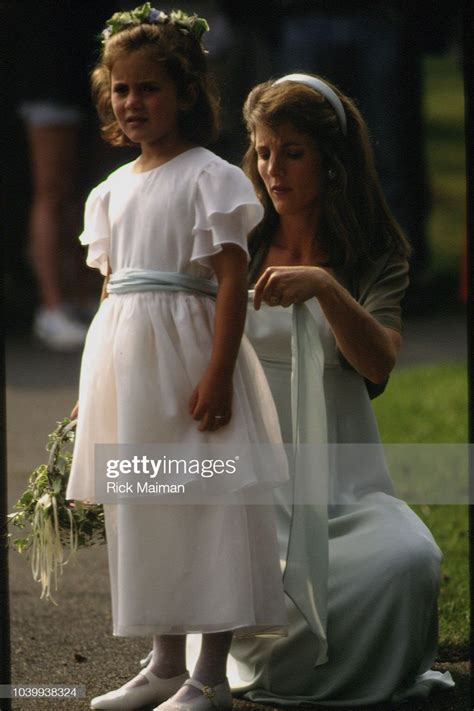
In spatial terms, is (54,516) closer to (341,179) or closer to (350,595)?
(350,595)

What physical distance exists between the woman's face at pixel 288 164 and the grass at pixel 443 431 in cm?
108

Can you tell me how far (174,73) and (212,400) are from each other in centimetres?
61

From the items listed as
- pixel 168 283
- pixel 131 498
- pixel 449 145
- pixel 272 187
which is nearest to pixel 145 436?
pixel 131 498

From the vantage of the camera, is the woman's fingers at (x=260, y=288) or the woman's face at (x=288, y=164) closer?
the woman's fingers at (x=260, y=288)

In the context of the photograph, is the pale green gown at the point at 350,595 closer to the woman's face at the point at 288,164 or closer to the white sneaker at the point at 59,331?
the woman's face at the point at 288,164

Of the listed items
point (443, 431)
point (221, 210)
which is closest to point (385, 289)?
point (221, 210)

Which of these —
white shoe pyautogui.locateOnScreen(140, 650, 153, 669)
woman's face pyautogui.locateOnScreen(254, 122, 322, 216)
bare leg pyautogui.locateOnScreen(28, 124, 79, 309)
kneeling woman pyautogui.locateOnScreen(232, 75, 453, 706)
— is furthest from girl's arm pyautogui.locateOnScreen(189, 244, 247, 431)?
bare leg pyautogui.locateOnScreen(28, 124, 79, 309)

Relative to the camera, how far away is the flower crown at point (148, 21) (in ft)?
8.80

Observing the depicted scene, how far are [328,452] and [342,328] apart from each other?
0.34 metres

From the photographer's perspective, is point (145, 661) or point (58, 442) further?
point (145, 661)

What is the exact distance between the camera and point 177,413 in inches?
103

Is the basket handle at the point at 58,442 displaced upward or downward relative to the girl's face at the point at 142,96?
downward

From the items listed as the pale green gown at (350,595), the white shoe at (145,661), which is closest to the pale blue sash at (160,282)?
the pale green gown at (350,595)

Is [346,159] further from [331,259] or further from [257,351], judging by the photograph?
[257,351]
